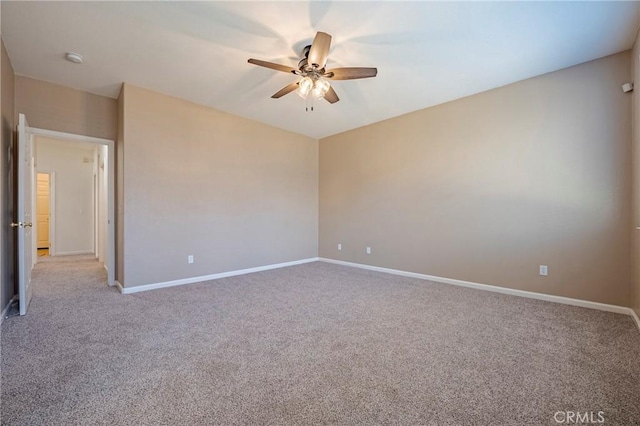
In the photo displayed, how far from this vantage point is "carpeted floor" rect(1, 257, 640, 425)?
1489 millimetres

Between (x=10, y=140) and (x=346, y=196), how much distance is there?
4.71 metres

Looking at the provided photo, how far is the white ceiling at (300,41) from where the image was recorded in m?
2.28

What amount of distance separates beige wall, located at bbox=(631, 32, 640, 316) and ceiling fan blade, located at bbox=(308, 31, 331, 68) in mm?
2901

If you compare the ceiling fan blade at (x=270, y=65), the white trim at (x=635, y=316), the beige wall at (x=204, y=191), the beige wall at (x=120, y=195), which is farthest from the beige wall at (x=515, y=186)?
the beige wall at (x=120, y=195)

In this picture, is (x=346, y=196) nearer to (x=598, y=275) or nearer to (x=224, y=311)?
(x=224, y=311)

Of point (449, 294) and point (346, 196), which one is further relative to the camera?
point (346, 196)

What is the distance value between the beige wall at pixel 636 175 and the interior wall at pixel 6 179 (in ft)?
19.7

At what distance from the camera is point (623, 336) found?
235 centimetres

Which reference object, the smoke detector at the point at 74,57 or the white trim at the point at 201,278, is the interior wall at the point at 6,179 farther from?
the white trim at the point at 201,278

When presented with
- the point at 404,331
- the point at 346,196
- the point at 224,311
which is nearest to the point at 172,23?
the point at 224,311

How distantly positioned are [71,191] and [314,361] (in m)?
8.21
